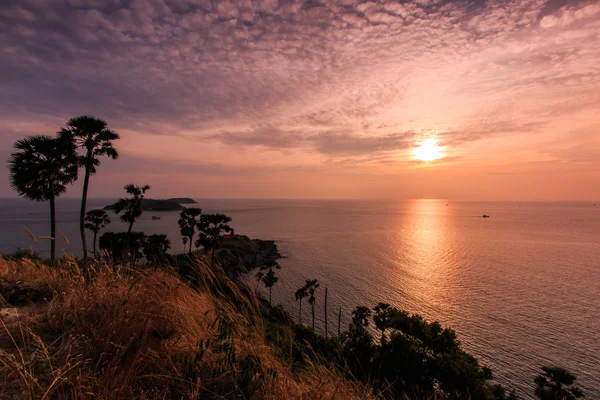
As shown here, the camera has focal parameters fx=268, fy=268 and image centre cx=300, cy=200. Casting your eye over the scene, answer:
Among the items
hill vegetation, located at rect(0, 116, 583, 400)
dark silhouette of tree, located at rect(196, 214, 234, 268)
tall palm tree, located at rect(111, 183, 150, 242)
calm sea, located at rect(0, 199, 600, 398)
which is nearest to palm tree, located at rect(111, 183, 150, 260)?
tall palm tree, located at rect(111, 183, 150, 242)

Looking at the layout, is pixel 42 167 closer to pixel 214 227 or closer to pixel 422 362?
pixel 214 227

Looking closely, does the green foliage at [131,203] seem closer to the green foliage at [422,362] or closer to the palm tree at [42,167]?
the palm tree at [42,167]

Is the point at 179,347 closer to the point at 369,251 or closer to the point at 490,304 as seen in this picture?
the point at 490,304

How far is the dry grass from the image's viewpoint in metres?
2.29

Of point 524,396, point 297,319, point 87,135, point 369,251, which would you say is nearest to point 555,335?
point 524,396

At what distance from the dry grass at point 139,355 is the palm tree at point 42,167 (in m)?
25.8

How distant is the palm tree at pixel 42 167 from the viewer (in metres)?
22.9

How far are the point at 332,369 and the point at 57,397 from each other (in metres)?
2.88

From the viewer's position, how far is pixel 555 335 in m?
37.4

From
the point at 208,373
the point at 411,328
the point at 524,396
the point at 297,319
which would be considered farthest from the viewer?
the point at 297,319

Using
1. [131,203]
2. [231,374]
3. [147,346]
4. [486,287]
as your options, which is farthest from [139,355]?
[486,287]

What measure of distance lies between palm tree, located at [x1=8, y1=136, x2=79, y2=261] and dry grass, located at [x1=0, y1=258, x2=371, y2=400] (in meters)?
25.8

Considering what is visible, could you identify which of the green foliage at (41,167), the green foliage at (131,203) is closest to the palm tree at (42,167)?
the green foliage at (41,167)

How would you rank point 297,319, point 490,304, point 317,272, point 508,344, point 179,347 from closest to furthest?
point 179,347 < point 508,344 < point 297,319 < point 490,304 < point 317,272
